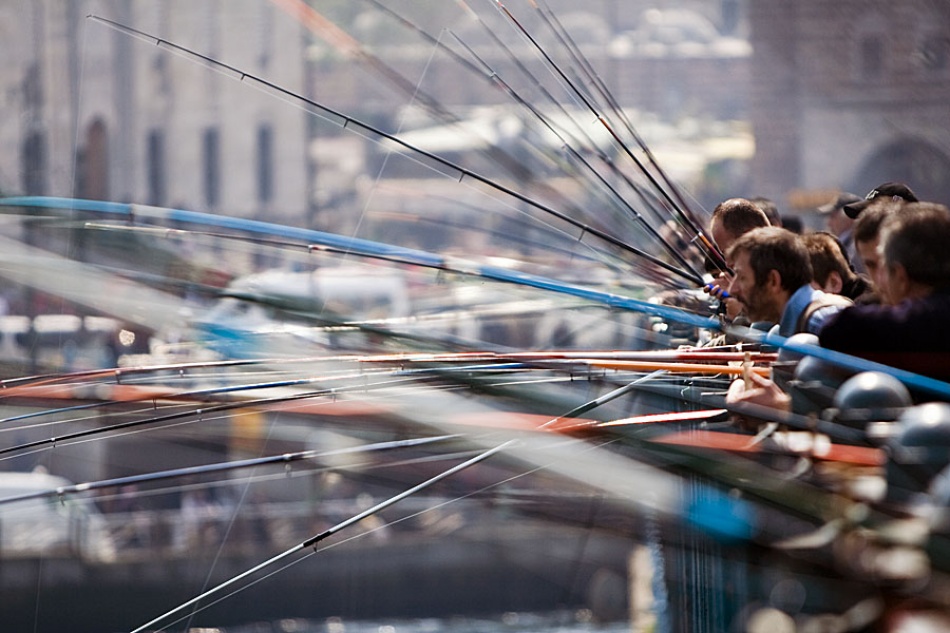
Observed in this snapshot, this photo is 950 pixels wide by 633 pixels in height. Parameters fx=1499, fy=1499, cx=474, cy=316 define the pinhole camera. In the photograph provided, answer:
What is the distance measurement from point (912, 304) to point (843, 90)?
11.0 metres

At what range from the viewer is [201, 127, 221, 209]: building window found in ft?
43.3

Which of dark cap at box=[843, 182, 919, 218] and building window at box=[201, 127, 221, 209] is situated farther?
building window at box=[201, 127, 221, 209]

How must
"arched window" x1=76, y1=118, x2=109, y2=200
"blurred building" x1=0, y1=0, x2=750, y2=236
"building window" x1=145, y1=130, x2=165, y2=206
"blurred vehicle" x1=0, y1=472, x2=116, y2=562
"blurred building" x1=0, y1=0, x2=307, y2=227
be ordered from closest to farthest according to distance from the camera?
1. "blurred vehicle" x1=0, y1=472, x2=116, y2=562
2. "blurred building" x1=0, y1=0, x2=307, y2=227
3. "blurred building" x1=0, y1=0, x2=750, y2=236
4. "arched window" x1=76, y1=118, x2=109, y2=200
5. "building window" x1=145, y1=130, x2=165, y2=206

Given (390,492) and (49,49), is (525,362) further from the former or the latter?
(49,49)

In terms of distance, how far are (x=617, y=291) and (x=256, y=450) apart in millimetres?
1705

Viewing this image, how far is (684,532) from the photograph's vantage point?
6.97 feet

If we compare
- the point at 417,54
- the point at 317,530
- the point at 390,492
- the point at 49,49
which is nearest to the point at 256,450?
the point at 390,492

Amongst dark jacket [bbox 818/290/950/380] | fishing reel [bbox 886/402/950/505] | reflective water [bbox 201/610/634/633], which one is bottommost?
reflective water [bbox 201/610/634/633]

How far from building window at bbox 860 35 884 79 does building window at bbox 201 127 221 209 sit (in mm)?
5568

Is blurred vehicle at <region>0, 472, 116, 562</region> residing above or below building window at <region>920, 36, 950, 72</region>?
below

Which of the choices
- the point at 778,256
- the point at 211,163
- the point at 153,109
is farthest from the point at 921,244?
the point at 211,163

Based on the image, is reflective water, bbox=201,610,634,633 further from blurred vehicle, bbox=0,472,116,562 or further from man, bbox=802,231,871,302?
man, bbox=802,231,871,302

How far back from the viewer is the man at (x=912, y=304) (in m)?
1.52

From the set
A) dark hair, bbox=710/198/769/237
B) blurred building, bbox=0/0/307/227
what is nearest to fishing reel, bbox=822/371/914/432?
dark hair, bbox=710/198/769/237
